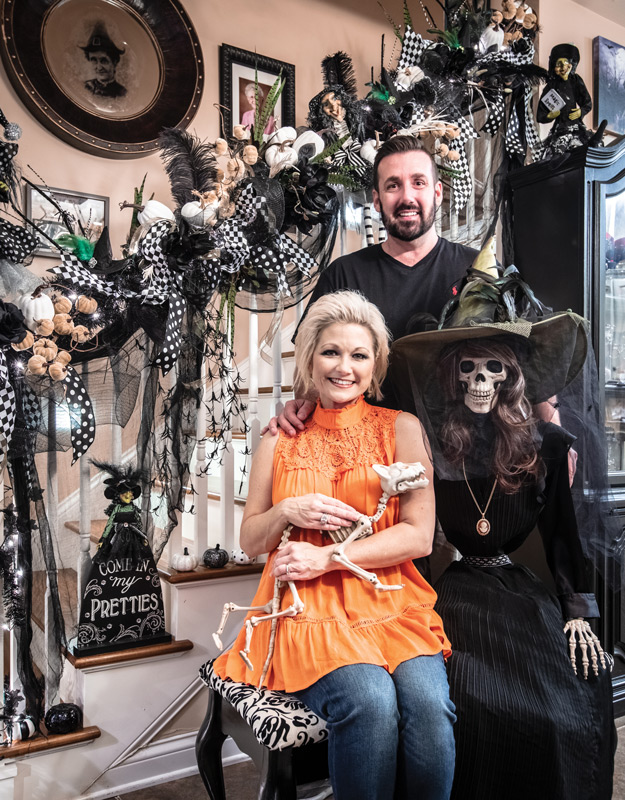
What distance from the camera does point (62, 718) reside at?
1843 mm

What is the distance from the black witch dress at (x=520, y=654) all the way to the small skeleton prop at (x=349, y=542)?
Result: 25 cm

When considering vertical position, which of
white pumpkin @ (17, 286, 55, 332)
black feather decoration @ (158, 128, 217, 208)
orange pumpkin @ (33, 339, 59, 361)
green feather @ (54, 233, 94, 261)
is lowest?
orange pumpkin @ (33, 339, 59, 361)

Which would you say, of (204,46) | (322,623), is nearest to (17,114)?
(204,46)

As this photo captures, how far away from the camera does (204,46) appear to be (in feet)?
12.2

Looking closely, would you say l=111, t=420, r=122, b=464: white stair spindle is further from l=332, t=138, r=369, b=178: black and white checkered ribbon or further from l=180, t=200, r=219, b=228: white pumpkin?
l=332, t=138, r=369, b=178: black and white checkered ribbon

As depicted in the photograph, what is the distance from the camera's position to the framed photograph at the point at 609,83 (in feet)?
11.0

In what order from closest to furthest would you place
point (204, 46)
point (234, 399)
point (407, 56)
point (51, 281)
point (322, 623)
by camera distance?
1. point (322, 623)
2. point (51, 281)
3. point (234, 399)
4. point (407, 56)
5. point (204, 46)

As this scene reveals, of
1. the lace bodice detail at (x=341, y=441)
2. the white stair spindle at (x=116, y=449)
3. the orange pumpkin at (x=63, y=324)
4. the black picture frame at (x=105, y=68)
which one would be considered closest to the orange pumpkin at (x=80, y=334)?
the orange pumpkin at (x=63, y=324)

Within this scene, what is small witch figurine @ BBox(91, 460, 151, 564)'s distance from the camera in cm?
191

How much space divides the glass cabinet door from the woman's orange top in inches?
39.5

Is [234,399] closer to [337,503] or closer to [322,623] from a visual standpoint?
[337,503]

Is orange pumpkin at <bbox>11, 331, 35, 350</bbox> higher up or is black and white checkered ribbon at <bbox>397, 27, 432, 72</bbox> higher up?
black and white checkered ribbon at <bbox>397, 27, 432, 72</bbox>

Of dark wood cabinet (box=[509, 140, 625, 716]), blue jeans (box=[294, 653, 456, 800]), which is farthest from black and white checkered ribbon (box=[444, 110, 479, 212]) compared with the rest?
blue jeans (box=[294, 653, 456, 800])

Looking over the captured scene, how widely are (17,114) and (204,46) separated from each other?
109 cm
